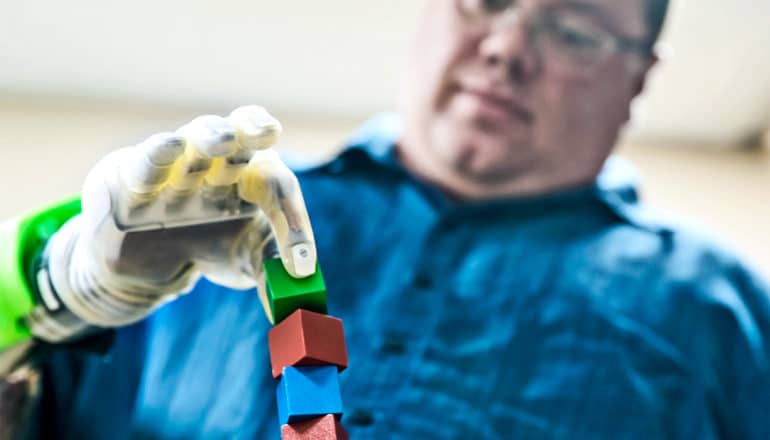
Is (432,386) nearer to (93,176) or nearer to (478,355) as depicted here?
(478,355)

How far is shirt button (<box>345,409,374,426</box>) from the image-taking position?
2.16ft

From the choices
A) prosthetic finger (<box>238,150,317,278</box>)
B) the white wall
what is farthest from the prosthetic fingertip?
the white wall

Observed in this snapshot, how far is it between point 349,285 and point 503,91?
8.4 inches

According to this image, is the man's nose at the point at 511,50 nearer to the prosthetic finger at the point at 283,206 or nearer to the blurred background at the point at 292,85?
the blurred background at the point at 292,85

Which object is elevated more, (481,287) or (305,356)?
(305,356)

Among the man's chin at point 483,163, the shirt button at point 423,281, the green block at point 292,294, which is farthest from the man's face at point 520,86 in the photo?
the green block at point 292,294

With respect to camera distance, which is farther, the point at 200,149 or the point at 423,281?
the point at 423,281

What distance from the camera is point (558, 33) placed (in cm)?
82

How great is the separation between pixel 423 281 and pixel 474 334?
2.3 inches

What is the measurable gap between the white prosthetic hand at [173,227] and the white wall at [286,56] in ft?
1.19

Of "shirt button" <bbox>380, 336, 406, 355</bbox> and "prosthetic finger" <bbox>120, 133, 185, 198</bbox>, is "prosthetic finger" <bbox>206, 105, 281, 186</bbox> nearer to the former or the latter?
"prosthetic finger" <bbox>120, 133, 185, 198</bbox>

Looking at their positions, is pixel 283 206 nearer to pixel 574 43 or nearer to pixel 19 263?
pixel 19 263

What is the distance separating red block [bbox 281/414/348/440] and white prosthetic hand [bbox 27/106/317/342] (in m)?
0.08

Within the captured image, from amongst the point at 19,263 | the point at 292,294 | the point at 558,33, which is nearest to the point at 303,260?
the point at 292,294
